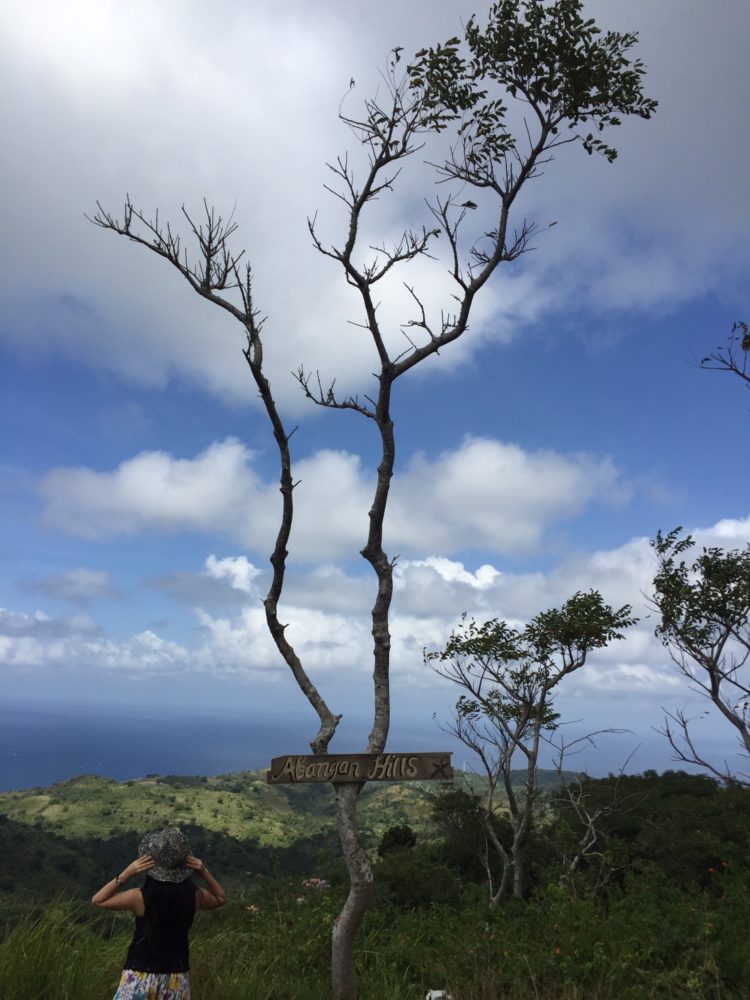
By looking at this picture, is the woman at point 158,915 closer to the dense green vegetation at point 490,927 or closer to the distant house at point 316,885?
the dense green vegetation at point 490,927

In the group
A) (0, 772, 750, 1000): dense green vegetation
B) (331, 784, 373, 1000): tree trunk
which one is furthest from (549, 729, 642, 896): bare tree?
(331, 784, 373, 1000): tree trunk

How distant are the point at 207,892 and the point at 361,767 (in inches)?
74.2

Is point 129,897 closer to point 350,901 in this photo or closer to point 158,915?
point 158,915

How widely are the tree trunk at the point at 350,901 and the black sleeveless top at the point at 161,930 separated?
6.78 feet

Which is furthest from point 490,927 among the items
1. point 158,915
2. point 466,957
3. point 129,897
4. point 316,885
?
point 316,885

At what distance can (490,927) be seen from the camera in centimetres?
875

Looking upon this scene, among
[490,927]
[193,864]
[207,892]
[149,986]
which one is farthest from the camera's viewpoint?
[490,927]

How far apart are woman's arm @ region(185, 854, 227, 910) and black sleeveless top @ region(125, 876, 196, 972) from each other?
5.9 inches

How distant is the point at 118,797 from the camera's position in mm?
77000

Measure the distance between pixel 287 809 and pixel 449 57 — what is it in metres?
85.0

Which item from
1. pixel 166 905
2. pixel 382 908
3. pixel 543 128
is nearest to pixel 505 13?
pixel 543 128

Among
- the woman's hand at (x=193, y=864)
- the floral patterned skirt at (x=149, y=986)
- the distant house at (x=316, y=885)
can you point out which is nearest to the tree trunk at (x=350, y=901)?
the woman's hand at (x=193, y=864)

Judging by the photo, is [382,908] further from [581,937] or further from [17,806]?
[17,806]

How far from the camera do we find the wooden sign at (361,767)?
20.7 feet
